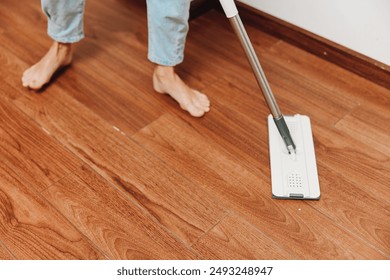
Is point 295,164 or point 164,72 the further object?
point 164,72

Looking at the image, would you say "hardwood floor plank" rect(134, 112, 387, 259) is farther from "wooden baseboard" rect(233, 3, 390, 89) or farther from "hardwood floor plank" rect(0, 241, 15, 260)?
"wooden baseboard" rect(233, 3, 390, 89)

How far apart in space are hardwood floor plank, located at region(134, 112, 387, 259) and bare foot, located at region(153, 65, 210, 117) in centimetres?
5

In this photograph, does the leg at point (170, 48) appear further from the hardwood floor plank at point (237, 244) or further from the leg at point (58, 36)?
the hardwood floor plank at point (237, 244)

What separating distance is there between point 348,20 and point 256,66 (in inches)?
16.8

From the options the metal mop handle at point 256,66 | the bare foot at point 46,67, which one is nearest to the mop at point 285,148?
the metal mop handle at point 256,66

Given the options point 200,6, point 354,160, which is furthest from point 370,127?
point 200,6

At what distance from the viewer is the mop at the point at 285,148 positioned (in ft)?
3.22

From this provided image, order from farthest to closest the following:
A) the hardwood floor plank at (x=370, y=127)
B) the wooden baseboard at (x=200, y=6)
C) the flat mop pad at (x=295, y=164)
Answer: the wooden baseboard at (x=200, y=6), the hardwood floor plank at (x=370, y=127), the flat mop pad at (x=295, y=164)

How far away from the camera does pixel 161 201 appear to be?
39.0 inches

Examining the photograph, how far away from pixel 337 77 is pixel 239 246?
647 mm

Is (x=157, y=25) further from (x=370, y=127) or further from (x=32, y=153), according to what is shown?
(x=370, y=127)

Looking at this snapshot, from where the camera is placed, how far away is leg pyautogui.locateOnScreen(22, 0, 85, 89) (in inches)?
46.0

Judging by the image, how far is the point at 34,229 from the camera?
0.94 m

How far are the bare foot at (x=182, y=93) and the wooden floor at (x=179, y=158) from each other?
0.9 inches
